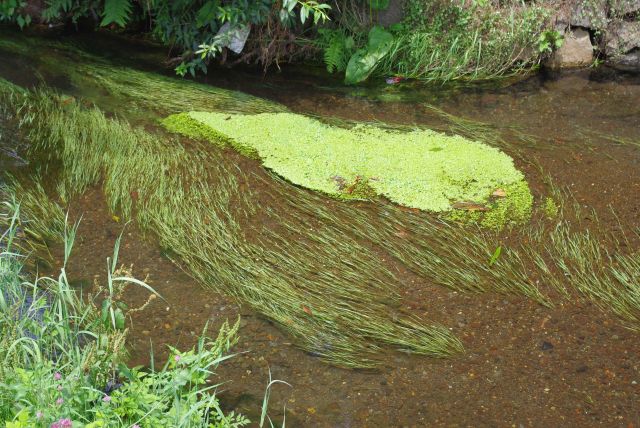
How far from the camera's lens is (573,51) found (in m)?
5.62

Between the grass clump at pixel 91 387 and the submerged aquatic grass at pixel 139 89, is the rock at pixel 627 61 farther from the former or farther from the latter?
Result: the grass clump at pixel 91 387

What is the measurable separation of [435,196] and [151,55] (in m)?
3.23

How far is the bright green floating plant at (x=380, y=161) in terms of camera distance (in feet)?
12.2

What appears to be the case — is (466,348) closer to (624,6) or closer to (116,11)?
→ (624,6)

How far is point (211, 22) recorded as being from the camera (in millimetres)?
5262

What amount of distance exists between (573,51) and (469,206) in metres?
2.72

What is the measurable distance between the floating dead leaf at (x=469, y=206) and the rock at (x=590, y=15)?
2.76 meters

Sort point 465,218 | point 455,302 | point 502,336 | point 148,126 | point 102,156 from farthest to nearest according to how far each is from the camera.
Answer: point 148,126
point 102,156
point 465,218
point 455,302
point 502,336

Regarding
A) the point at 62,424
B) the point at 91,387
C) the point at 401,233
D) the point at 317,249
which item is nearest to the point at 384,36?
the point at 401,233

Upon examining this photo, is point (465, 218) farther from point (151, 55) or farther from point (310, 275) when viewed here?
point (151, 55)

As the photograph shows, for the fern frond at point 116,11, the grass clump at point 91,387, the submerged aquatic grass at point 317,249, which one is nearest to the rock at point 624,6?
the submerged aquatic grass at point 317,249

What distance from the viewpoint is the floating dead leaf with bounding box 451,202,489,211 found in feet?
11.9

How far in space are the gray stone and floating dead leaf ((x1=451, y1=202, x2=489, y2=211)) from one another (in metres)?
2.89

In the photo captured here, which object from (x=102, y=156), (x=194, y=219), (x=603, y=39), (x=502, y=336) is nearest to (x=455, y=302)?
(x=502, y=336)
